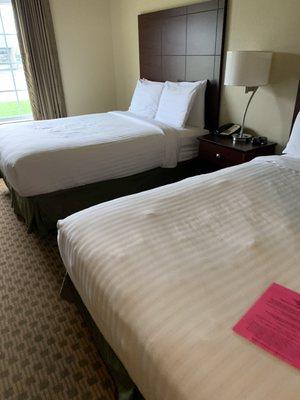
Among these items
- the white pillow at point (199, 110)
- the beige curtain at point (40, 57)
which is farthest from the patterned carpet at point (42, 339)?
the beige curtain at point (40, 57)

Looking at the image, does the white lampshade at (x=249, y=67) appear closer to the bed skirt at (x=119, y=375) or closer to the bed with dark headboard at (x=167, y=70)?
the bed with dark headboard at (x=167, y=70)

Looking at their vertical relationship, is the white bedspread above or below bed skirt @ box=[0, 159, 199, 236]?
above

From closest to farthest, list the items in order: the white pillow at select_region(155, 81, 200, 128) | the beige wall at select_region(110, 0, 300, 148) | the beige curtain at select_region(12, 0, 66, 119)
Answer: the beige wall at select_region(110, 0, 300, 148), the white pillow at select_region(155, 81, 200, 128), the beige curtain at select_region(12, 0, 66, 119)

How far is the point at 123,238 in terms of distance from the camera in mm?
1154

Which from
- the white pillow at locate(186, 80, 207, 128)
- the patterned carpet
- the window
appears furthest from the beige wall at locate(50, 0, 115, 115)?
the patterned carpet

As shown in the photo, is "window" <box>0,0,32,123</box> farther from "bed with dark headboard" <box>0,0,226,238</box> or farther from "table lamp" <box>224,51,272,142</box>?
"table lamp" <box>224,51,272,142</box>

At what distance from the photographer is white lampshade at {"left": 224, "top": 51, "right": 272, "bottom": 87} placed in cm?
214

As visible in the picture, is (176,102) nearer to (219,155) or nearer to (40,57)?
(219,155)

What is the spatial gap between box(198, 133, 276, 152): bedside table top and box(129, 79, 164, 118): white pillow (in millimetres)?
845

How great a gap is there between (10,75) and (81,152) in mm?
2612

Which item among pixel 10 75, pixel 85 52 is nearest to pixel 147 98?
pixel 85 52

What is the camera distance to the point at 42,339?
1524 mm

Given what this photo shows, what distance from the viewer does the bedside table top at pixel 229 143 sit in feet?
7.63

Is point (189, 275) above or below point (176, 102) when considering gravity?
below
